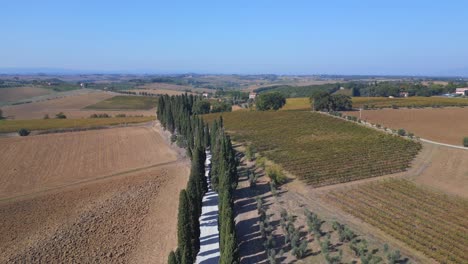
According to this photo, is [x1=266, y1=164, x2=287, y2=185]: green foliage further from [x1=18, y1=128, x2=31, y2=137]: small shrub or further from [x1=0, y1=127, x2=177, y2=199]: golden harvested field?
[x1=18, y1=128, x2=31, y2=137]: small shrub

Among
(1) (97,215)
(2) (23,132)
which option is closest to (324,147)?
(1) (97,215)

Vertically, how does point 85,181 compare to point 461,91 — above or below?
below

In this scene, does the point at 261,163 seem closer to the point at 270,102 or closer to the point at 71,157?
the point at 71,157

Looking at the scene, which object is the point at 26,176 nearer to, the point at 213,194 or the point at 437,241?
the point at 213,194

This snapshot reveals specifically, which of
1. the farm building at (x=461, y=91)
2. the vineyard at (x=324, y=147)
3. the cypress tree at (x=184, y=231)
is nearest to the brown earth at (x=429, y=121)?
the vineyard at (x=324, y=147)

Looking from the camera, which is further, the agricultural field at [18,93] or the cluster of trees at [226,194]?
the agricultural field at [18,93]

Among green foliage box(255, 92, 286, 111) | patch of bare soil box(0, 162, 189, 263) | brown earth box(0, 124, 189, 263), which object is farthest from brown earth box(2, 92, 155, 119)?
patch of bare soil box(0, 162, 189, 263)

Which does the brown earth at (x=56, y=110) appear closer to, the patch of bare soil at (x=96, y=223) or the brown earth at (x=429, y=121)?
the brown earth at (x=429, y=121)

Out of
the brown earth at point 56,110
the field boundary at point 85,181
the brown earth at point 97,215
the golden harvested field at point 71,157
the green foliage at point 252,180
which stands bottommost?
the brown earth at point 56,110
